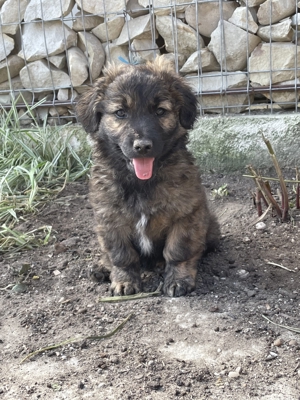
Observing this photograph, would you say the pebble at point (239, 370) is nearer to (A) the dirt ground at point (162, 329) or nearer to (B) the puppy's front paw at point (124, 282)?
(A) the dirt ground at point (162, 329)

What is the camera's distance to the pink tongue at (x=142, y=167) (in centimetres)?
314

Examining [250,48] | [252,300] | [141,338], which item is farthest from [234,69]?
[141,338]

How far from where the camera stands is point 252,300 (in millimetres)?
3119

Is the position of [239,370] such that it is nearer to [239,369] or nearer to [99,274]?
[239,369]

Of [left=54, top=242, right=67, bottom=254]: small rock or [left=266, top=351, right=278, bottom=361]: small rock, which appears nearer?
[left=266, top=351, right=278, bottom=361]: small rock

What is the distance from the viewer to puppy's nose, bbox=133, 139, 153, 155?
300 centimetres

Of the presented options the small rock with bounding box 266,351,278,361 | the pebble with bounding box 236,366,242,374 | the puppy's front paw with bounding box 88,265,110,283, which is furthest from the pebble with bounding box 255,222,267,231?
the pebble with bounding box 236,366,242,374

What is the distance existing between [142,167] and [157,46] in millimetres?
2464

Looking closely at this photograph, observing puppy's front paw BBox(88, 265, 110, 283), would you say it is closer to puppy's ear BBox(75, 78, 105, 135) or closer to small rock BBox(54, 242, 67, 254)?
small rock BBox(54, 242, 67, 254)

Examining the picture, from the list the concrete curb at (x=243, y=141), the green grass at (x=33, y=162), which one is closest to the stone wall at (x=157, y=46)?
the concrete curb at (x=243, y=141)

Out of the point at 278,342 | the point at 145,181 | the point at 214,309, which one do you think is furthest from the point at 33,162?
the point at 278,342

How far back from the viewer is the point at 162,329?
285 cm

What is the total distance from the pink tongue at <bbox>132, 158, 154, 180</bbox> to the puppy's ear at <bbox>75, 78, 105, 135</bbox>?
0.42m

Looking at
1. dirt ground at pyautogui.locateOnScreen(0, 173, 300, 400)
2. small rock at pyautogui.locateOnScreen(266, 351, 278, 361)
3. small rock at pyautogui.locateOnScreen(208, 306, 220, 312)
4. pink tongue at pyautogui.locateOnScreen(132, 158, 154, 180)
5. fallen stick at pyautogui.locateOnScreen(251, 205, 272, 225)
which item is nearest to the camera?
dirt ground at pyautogui.locateOnScreen(0, 173, 300, 400)
